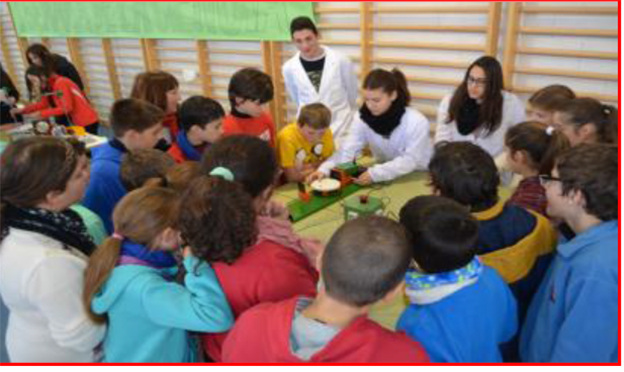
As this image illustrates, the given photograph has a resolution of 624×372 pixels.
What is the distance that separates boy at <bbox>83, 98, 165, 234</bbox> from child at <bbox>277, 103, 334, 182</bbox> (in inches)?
28.0

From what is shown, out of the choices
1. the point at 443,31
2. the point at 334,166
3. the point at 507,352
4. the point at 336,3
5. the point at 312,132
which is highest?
the point at 336,3

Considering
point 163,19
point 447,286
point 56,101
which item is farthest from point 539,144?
point 163,19

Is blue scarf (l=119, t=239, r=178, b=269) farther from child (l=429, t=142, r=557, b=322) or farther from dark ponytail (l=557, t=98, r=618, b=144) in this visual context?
dark ponytail (l=557, t=98, r=618, b=144)

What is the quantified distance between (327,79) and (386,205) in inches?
62.5

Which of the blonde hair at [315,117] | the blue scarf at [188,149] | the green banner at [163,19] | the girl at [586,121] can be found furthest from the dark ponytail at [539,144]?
the green banner at [163,19]

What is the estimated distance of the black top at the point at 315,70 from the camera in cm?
323

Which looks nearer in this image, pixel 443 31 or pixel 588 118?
pixel 588 118

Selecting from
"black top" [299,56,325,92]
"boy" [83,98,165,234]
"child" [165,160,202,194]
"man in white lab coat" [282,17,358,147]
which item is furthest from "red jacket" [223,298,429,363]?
"black top" [299,56,325,92]

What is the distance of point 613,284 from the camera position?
97cm

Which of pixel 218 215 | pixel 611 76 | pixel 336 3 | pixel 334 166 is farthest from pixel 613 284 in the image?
pixel 336 3

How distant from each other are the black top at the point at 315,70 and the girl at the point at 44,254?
223 cm

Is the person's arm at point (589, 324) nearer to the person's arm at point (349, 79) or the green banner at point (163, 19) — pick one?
the person's arm at point (349, 79)

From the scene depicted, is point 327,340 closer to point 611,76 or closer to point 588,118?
point 588,118

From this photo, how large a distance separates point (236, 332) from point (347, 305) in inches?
9.3
